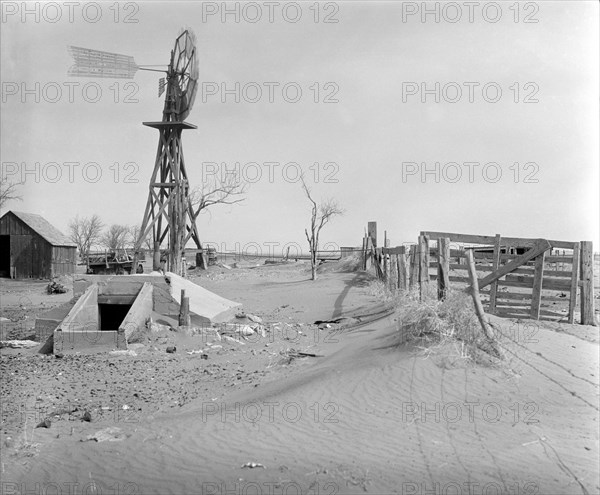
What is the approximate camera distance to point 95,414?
8430mm

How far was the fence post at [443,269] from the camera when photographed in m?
10.5

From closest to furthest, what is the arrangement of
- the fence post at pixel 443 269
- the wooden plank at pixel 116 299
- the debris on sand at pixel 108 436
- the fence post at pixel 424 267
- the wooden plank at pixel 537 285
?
the debris on sand at pixel 108 436 → the fence post at pixel 443 269 → the fence post at pixel 424 267 → the wooden plank at pixel 537 285 → the wooden plank at pixel 116 299

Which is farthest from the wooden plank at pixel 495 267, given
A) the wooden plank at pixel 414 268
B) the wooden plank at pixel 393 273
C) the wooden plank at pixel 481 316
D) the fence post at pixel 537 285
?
the wooden plank at pixel 481 316

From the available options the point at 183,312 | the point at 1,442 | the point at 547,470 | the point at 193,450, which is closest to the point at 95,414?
the point at 1,442

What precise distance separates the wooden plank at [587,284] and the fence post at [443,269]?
4378 millimetres

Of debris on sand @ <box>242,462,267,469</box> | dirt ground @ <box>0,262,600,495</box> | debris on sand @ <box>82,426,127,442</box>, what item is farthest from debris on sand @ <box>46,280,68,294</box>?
debris on sand @ <box>242,462,267,469</box>

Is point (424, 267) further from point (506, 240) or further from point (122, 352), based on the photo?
point (122, 352)

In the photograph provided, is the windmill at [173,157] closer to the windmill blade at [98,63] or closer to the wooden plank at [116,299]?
the windmill blade at [98,63]

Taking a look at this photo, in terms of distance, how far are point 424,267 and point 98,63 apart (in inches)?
765

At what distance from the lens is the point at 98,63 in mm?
25969

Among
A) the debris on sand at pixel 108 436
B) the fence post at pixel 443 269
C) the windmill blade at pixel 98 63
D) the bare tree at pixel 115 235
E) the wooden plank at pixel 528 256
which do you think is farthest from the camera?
the bare tree at pixel 115 235

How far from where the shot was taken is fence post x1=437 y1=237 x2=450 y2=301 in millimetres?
10508

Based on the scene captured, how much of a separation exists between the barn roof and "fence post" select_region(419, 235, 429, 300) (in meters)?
24.9

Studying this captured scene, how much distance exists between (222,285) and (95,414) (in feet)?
67.5
